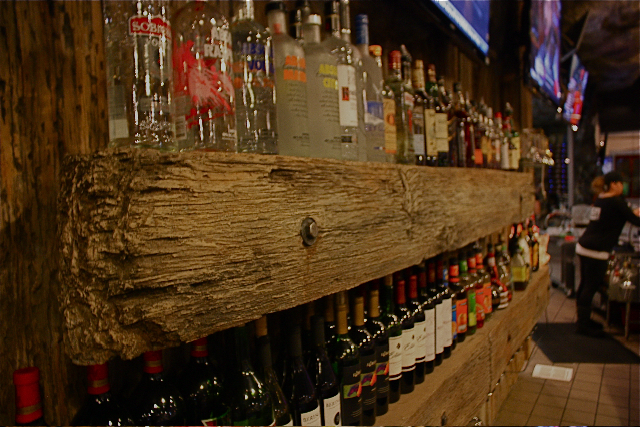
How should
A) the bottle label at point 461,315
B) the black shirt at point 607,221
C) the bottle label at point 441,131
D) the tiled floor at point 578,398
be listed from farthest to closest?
the black shirt at point 607,221 < the tiled floor at point 578,398 < the bottle label at point 461,315 < the bottle label at point 441,131

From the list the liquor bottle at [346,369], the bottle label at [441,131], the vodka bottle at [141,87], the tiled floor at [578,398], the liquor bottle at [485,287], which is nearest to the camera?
the vodka bottle at [141,87]

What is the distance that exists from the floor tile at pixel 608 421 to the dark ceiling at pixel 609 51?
13.1 feet

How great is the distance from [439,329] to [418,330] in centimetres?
16

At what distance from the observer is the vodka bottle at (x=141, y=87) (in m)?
0.65

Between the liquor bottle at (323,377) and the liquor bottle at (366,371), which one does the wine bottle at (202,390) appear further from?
the liquor bottle at (366,371)

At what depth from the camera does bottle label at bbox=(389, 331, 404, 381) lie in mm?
1178

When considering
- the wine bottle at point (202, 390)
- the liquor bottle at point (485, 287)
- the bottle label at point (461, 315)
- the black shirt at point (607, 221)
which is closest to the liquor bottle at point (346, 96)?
the wine bottle at point (202, 390)

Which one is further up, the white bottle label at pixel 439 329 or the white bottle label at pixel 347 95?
the white bottle label at pixel 347 95

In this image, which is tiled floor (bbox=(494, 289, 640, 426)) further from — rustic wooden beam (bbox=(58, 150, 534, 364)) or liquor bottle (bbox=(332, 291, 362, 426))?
rustic wooden beam (bbox=(58, 150, 534, 364))

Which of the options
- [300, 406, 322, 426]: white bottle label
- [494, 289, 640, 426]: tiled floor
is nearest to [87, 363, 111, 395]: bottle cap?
[300, 406, 322, 426]: white bottle label

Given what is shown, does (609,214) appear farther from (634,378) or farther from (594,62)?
(594,62)

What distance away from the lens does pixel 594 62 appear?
6.66 metres

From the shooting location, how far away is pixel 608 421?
2436 mm

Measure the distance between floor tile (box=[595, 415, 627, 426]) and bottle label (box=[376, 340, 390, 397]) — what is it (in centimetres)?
201
